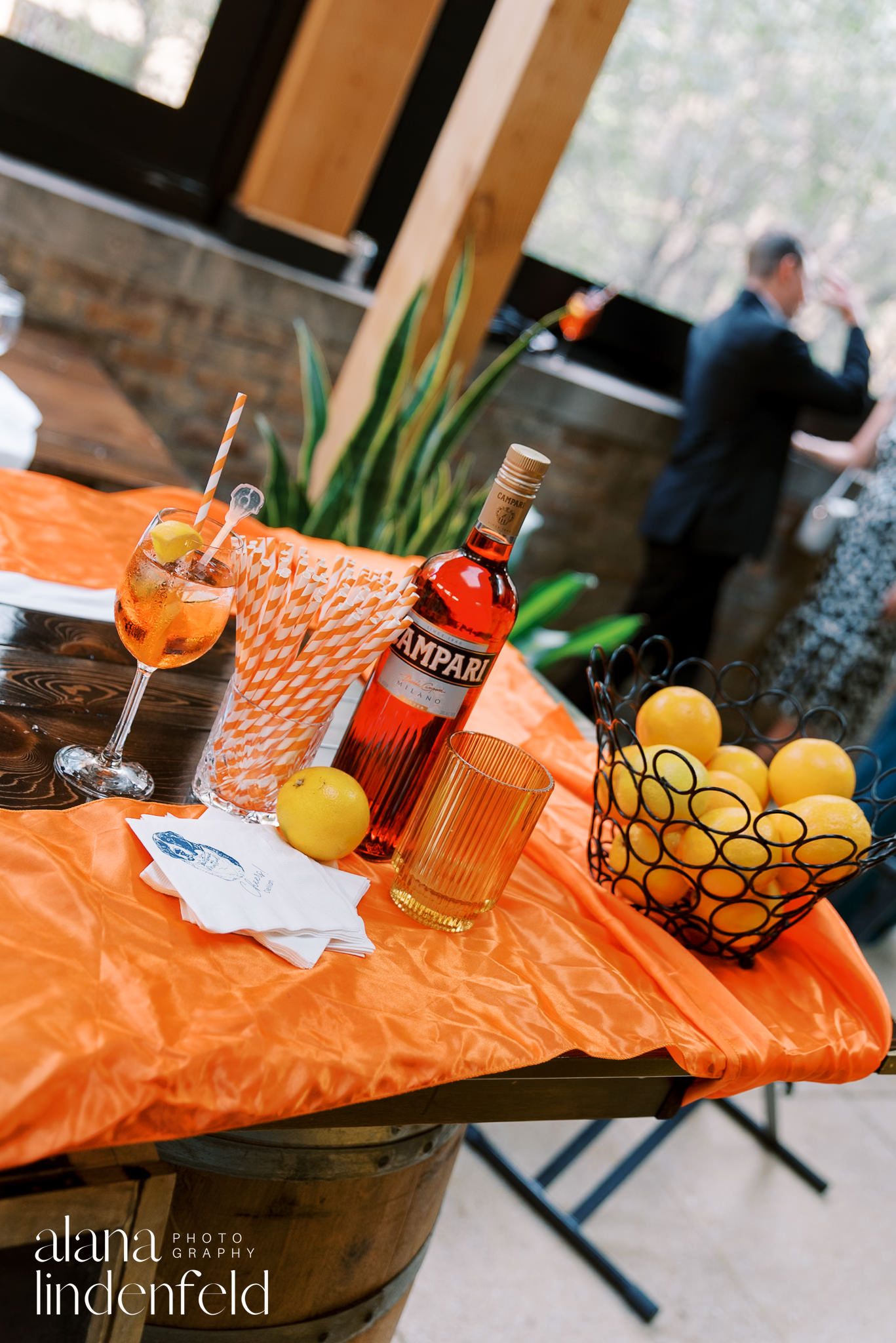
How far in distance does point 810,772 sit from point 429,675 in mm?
366

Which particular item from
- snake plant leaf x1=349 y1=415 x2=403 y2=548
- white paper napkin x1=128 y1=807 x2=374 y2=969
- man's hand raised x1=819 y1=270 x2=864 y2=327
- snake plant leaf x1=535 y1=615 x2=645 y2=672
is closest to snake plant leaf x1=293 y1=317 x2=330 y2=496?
snake plant leaf x1=349 y1=415 x2=403 y2=548

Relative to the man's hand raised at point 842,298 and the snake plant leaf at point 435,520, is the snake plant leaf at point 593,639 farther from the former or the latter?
the man's hand raised at point 842,298

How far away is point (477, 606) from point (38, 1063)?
1.47 ft

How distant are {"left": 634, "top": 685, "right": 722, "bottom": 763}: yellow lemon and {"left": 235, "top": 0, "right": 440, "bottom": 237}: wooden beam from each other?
2.14 meters

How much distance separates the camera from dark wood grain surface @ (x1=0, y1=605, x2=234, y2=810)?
0.82m

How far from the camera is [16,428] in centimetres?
142

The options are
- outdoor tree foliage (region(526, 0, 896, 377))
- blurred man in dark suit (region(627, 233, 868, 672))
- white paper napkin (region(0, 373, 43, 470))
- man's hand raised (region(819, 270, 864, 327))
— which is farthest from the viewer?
outdoor tree foliage (region(526, 0, 896, 377))

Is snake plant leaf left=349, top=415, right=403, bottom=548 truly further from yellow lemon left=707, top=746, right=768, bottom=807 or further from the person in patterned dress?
the person in patterned dress

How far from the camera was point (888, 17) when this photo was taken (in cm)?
362

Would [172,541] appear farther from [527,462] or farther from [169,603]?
[527,462]

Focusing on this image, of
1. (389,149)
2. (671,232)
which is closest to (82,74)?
(389,149)

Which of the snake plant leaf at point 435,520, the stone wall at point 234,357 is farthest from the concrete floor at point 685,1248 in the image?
the stone wall at point 234,357

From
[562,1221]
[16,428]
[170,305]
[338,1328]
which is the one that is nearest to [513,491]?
[338,1328]

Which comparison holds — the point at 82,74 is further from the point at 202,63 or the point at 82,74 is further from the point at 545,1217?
the point at 545,1217
